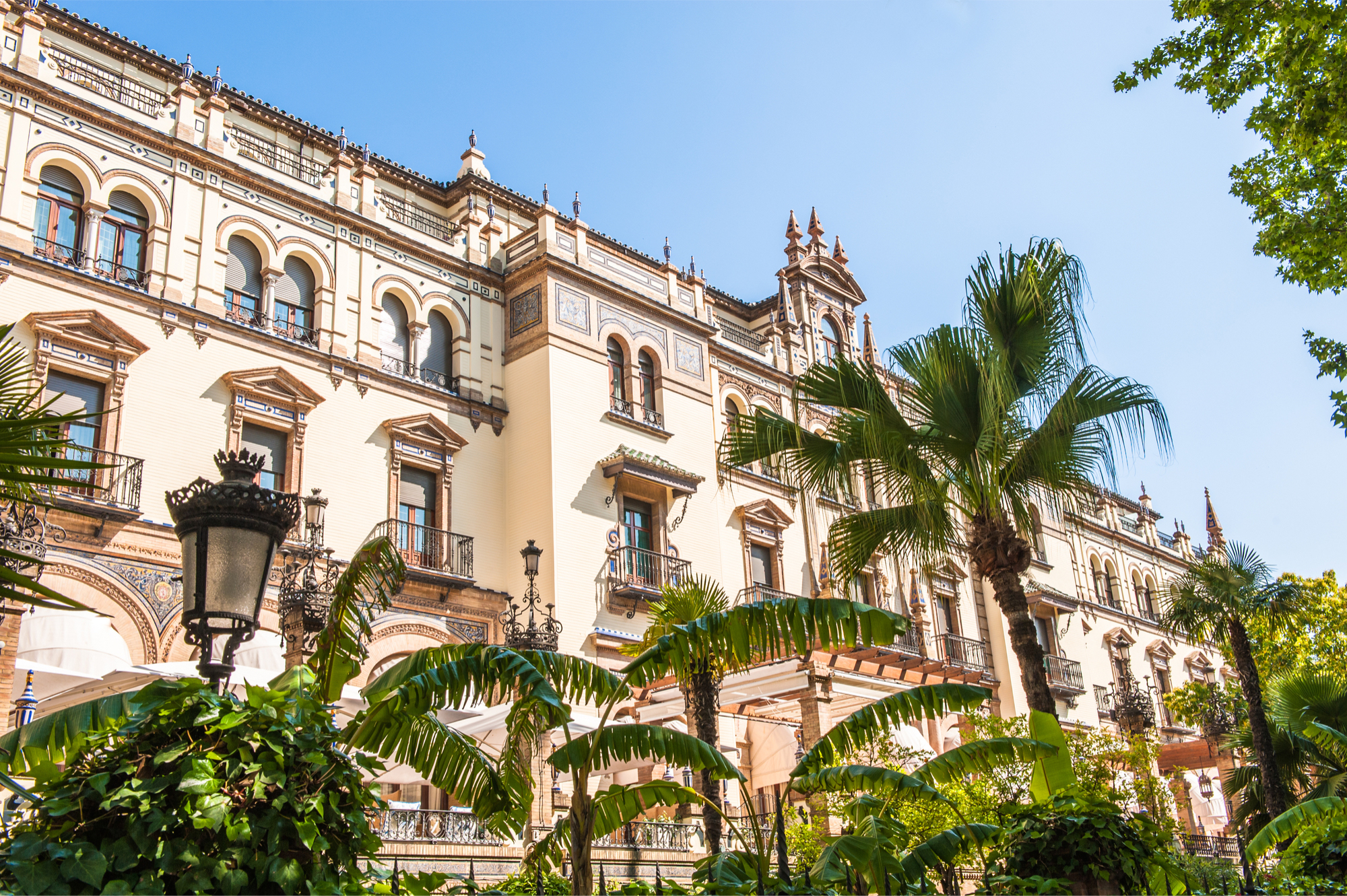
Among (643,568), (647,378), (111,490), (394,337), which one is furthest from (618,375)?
(111,490)

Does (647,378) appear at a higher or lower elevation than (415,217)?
lower

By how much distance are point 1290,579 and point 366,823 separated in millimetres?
30368

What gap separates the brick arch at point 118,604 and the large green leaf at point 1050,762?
12.7 metres

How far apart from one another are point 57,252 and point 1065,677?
30749 millimetres

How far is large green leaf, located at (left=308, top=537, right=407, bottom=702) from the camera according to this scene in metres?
8.00

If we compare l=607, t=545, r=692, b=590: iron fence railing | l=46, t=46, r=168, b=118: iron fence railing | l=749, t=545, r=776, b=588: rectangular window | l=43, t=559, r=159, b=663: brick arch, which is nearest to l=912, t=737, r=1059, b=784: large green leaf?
l=43, t=559, r=159, b=663: brick arch

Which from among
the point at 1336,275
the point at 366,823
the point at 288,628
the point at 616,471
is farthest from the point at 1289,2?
the point at 616,471

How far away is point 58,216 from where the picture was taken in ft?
60.4

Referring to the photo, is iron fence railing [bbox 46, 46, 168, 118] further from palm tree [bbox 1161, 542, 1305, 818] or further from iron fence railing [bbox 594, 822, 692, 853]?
palm tree [bbox 1161, 542, 1305, 818]

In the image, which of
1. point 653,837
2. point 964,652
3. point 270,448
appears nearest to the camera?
point 653,837

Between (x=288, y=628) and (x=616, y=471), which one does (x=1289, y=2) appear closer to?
(x=288, y=628)

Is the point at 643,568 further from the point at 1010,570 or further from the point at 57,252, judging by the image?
the point at 1010,570

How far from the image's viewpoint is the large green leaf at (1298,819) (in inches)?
378

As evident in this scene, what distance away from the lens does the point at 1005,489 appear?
464 inches
